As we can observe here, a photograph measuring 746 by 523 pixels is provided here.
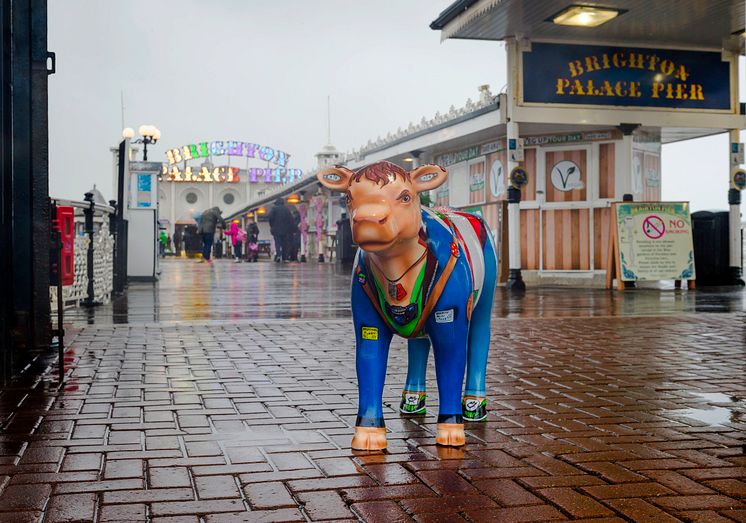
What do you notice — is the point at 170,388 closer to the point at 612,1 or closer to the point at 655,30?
the point at 612,1

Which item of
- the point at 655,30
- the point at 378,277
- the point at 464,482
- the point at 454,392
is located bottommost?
the point at 464,482

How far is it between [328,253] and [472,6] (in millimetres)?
23103

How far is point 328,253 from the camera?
36.7m

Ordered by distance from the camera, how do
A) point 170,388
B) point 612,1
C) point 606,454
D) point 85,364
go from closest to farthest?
point 606,454, point 170,388, point 85,364, point 612,1

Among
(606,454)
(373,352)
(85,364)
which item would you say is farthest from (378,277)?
(85,364)

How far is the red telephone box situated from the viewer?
24.0 feet

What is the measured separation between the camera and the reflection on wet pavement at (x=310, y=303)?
33.1 ft

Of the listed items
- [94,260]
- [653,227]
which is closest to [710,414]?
[94,260]

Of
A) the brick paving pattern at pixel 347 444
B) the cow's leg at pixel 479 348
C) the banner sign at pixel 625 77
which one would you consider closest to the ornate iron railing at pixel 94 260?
the brick paving pattern at pixel 347 444

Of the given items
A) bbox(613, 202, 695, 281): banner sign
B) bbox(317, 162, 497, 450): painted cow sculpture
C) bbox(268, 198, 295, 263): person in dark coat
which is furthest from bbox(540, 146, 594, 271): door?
bbox(268, 198, 295, 263): person in dark coat

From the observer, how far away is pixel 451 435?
383 centimetres

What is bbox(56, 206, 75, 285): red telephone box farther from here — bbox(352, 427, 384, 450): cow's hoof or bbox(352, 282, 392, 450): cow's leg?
bbox(352, 427, 384, 450): cow's hoof

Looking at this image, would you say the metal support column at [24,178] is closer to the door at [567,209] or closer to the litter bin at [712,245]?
the door at [567,209]

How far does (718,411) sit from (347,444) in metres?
2.03
